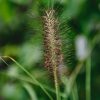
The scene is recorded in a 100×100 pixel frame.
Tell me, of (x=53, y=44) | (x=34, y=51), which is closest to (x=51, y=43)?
(x=53, y=44)

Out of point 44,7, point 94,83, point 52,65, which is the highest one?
point 44,7

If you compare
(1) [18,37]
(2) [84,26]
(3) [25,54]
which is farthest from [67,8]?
(1) [18,37]

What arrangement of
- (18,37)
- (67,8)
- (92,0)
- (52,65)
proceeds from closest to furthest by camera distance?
1. (52,65)
2. (67,8)
3. (92,0)
4. (18,37)

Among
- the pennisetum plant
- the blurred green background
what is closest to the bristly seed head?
the pennisetum plant

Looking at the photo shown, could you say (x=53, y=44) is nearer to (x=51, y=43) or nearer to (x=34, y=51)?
(x=51, y=43)

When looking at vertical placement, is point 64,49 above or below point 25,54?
above

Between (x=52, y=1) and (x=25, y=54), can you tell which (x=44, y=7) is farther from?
(x=25, y=54)

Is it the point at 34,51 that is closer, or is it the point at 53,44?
the point at 53,44

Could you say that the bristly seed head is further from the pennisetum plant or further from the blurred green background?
the blurred green background

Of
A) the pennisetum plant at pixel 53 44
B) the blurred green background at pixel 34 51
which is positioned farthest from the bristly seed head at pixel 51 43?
the blurred green background at pixel 34 51

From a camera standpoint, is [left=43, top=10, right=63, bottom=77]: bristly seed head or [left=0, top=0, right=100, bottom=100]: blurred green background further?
[left=0, top=0, right=100, bottom=100]: blurred green background

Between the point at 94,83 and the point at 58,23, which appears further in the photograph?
the point at 94,83
